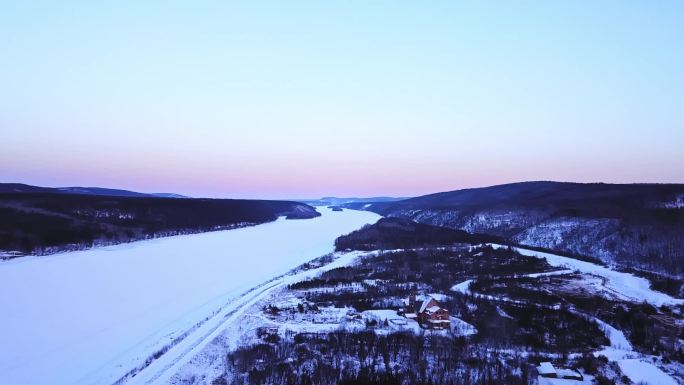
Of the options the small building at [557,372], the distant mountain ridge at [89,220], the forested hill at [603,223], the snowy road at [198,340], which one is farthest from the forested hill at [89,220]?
the forested hill at [603,223]

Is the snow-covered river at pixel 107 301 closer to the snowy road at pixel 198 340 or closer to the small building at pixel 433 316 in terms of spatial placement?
the snowy road at pixel 198 340

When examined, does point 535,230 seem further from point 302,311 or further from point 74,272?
point 74,272

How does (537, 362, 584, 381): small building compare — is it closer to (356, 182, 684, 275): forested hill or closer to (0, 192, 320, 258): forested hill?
(356, 182, 684, 275): forested hill

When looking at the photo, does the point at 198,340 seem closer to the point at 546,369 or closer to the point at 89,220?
the point at 546,369

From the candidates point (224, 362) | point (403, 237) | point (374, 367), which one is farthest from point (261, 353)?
point (403, 237)

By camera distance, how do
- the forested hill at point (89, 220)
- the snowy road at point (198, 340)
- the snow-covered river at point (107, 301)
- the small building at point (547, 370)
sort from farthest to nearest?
the forested hill at point (89, 220)
the snow-covered river at point (107, 301)
the small building at point (547, 370)
the snowy road at point (198, 340)
